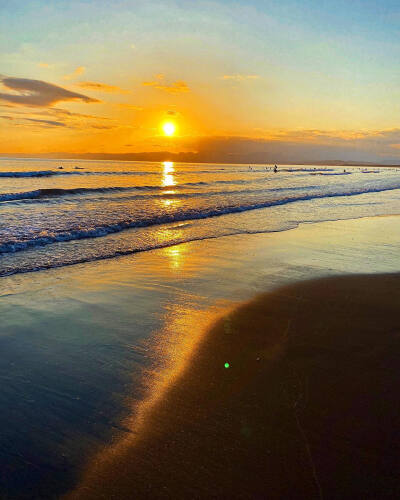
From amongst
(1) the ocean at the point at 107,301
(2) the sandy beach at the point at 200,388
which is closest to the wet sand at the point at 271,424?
(2) the sandy beach at the point at 200,388

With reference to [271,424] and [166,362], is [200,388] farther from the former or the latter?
[271,424]

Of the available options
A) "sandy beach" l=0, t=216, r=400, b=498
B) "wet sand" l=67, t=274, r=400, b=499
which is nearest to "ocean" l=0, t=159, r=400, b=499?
"sandy beach" l=0, t=216, r=400, b=498

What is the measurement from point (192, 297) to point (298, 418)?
3406 millimetres

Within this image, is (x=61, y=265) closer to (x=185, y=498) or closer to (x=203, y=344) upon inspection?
(x=203, y=344)

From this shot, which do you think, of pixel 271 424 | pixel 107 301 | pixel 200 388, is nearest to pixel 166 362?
pixel 200 388

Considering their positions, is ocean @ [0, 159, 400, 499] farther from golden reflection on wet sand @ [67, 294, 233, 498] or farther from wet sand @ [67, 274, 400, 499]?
wet sand @ [67, 274, 400, 499]

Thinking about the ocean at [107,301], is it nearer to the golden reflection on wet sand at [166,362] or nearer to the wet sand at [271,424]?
the golden reflection on wet sand at [166,362]

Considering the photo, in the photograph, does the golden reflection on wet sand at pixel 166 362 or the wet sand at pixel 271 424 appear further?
the golden reflection on wet sand at pixel 166 362

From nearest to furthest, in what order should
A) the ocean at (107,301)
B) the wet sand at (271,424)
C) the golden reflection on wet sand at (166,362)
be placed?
the wet sand at (271,424) → the golden reflection on wet sand at (166,362) → the ocean at (107,301)

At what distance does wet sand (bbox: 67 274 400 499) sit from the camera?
7.79 ft

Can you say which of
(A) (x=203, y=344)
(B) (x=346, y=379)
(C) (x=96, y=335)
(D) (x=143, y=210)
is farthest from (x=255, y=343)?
(D) (x=143, y=210)

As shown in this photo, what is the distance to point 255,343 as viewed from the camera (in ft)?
14.6

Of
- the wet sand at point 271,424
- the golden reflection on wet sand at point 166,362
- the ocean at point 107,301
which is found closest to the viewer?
the wet sand at point 271,424

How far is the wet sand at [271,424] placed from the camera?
2.38 meters
